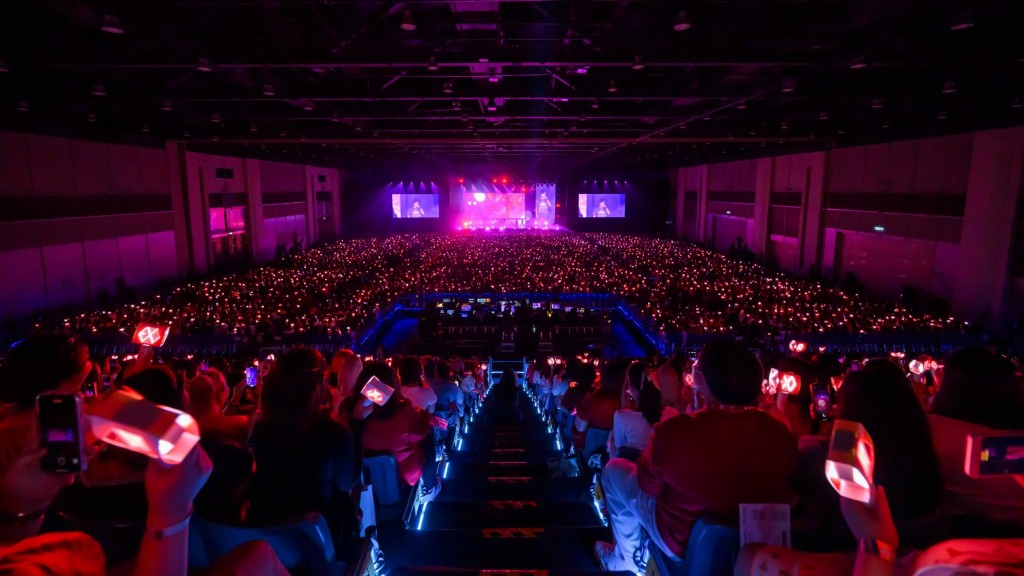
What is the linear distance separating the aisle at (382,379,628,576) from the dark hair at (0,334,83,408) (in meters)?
1.81

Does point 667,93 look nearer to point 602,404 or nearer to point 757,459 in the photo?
point 602,404

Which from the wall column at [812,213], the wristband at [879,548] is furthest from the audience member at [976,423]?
the wall column at [812,213]

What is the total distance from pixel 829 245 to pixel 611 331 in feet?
36.1

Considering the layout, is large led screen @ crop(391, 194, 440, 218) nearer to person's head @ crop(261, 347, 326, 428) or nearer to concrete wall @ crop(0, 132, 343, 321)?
concrete wall @ crop(0, 132, 343, 321)

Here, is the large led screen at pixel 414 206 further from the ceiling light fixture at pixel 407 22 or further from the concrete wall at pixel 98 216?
the ceiling light fixture at pixel 407 22

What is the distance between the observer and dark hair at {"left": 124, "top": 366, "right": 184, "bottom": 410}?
2336mm

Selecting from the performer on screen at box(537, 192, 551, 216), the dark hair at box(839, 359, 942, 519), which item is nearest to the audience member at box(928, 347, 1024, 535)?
the dark hair at box(839, 359, 942, 519)

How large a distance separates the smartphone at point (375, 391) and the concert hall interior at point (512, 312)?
27 mm

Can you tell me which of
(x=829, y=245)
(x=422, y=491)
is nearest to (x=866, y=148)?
(x=829, y=245)

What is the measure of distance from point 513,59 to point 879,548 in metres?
7.53

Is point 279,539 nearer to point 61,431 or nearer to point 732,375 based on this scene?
point 61,431

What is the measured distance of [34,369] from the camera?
7.48 ft

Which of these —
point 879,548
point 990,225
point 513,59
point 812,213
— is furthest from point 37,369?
point 812,213

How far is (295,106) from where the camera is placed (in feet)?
43.3
